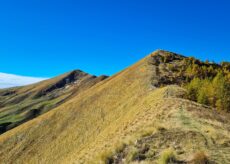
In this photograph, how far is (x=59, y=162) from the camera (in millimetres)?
43938

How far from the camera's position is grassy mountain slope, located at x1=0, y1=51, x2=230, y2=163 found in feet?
62.0

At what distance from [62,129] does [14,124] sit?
72.6m

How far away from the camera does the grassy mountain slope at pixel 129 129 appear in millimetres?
18906

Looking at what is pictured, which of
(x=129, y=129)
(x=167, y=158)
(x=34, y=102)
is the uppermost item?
(x=34, y=102)

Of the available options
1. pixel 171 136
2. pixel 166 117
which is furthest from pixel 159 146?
pixel 166 117

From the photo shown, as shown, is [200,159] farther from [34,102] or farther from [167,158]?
[34,102]

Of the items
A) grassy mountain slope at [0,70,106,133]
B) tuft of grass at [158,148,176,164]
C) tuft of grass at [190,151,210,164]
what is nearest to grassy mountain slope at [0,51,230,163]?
tuft of grass at [158,148,176,164]

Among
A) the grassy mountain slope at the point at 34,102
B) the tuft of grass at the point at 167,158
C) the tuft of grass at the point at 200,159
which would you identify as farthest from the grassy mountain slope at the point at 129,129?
the grassy mountain slope at the point at 34,102

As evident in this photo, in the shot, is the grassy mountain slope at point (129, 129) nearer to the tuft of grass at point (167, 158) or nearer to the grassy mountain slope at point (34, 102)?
the tuft of grass at point (167, 158)

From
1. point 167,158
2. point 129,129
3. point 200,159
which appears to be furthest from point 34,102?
point 200,159

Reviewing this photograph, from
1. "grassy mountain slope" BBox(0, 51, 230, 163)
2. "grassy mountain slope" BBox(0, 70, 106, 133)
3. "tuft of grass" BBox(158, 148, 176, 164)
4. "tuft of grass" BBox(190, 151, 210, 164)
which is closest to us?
"tuft of grass" BBox(190, 151, 210, 164)

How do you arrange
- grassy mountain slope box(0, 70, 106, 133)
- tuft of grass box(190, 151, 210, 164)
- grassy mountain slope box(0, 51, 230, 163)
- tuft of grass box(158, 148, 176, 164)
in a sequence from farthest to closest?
grassy mountain slope box(0, 70, 106, 133) → grassy mountain slope box(0, 51, 230, 163) → tuft of grass box(158, 148, 176, 164) → tuft of grass box(190, 151, 210, 164)

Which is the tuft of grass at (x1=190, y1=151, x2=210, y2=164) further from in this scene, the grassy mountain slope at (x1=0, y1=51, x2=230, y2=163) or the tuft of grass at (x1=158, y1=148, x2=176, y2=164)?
the tuft of grass at (x1=158, y1=148, x2=176, y2=164)

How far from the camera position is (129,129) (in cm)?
2825
